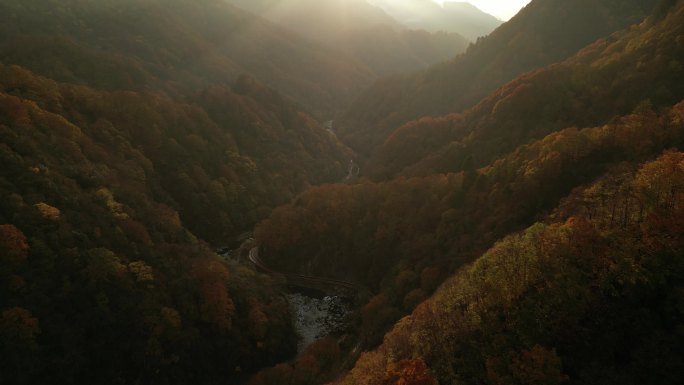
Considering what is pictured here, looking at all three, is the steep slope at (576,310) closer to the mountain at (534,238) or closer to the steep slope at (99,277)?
the mountain at (534,238)

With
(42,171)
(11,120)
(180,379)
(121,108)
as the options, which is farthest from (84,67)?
(180,379)

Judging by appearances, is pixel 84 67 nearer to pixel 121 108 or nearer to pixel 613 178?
pixel 121 108

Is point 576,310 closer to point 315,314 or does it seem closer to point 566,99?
point 315,314

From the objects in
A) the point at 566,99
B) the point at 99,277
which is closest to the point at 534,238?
the point at 99,277

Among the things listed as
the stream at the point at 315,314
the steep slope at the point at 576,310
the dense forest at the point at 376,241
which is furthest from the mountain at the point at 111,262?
the steep slope at the point at 576,310

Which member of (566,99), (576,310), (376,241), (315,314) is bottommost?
(315,314)

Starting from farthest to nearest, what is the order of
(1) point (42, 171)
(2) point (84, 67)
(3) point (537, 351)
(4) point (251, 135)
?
(4) point (251, 135) < (2) point (84, 67) < (1) point (42, 171) < (3) point (537, 351)

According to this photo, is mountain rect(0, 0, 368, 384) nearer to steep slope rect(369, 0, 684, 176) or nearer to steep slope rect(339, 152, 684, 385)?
steep slope rect(339, 152, 684, 385)
